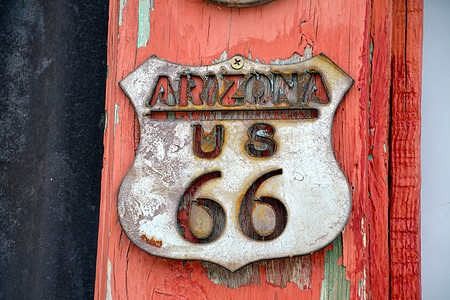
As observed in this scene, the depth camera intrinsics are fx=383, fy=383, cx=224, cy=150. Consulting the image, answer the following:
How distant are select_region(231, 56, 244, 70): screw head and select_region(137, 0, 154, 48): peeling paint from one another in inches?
10.2

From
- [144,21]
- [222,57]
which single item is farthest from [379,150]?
[144,21]

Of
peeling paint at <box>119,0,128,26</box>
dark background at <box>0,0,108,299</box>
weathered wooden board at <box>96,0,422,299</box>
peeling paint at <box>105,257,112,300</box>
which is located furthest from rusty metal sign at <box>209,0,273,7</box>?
peeling paint at <box>105,257,112,300</box>

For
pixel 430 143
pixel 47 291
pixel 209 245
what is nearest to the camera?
pixel 209 245

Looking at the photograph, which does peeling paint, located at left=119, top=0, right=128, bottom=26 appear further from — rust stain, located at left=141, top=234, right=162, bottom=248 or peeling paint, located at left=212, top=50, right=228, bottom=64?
rust stain, located at left=141, top=234, right=162, bottom=248

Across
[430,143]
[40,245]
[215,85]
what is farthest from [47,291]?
[430,143]

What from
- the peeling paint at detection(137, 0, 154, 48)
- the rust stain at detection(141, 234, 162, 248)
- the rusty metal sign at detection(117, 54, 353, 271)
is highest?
the peeling paint at detection(137, 0, 154, 48)

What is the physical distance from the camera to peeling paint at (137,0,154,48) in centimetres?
109

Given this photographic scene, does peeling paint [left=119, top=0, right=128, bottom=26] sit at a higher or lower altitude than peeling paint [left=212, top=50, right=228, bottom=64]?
higher

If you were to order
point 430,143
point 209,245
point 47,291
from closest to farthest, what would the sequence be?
point 209,245 < point 430,143 < point 47,291

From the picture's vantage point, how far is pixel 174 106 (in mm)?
1027

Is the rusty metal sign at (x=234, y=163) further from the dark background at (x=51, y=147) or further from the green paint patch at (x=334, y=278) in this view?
the dark background at (x=51, y=147)

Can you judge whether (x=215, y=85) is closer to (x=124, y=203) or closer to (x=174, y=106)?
(x=174, y=106)

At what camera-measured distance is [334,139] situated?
996 mm

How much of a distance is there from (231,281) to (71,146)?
731 mm
